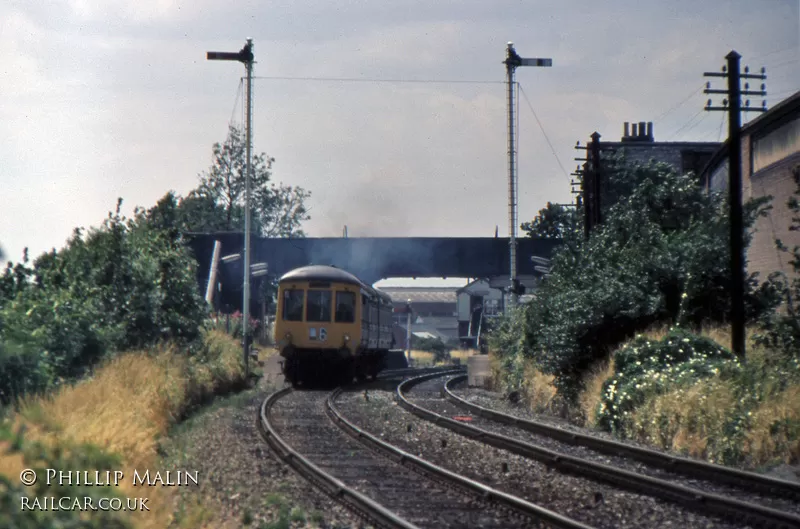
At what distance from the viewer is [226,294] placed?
147 feet

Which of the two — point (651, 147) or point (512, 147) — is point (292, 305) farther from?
point (651, 147)

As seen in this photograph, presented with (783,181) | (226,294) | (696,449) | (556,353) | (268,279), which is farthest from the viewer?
(268,279)

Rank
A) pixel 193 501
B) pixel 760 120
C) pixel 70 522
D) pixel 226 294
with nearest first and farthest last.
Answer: pixel 70 522
pixel 193 501
pixel 760 120
pixel 226 294

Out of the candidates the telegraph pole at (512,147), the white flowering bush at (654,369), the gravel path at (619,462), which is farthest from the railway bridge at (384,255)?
the white flowering bush at (654,369)

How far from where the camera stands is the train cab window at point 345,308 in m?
24.3

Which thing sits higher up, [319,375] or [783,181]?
[783,181]

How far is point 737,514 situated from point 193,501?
4748 millimetres

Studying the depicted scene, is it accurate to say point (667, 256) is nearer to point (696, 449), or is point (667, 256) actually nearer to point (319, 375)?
point (696, 449)

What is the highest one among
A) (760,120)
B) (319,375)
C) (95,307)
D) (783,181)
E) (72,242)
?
(760,120)

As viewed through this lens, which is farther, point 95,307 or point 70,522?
point 95,307

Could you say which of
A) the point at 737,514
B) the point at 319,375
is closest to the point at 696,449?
the point at 737,514

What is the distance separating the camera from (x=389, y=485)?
30.7 ft

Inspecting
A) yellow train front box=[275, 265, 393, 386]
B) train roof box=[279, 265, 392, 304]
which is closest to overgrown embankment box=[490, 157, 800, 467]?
yellow train front box=[275, 265, 393, 386]

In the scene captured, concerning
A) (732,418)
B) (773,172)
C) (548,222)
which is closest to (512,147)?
(773,172)
